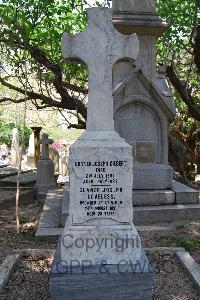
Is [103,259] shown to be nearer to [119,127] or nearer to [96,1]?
[119,127]

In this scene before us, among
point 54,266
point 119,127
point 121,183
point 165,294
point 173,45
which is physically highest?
point 173,45

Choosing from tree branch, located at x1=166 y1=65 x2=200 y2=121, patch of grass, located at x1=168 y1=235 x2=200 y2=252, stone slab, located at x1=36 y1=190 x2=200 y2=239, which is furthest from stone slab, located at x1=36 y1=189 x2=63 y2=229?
tree branch, located at x1=166 y1=65 x2=200 y2=121

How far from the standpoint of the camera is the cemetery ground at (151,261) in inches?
170

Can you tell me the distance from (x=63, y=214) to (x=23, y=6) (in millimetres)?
6386

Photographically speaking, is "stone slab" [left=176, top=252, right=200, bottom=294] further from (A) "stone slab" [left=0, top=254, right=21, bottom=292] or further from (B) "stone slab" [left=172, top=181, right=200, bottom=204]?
(B) "stone slab" [left=172, top=181, right=200, bottom=204]

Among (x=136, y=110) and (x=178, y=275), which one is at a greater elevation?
(x=136, y=110)

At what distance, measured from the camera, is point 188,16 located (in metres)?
12.0

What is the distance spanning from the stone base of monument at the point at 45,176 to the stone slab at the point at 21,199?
1.03 feet

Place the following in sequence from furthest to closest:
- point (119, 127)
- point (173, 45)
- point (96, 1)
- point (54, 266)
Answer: point (173, 45)
point (96, 1)
point (119, 127)
point (54, 266)

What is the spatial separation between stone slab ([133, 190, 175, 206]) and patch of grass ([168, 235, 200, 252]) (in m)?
1.43

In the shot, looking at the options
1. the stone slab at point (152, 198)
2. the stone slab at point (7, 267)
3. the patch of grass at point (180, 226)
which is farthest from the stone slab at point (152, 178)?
the stone slab at point (7, 267)

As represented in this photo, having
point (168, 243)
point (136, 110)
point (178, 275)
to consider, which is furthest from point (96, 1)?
point (178, 275)

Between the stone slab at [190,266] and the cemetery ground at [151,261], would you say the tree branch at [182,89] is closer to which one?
the cemetery ground at [151,261]

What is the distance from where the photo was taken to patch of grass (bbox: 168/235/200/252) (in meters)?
5.77
